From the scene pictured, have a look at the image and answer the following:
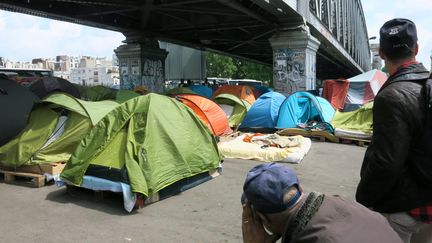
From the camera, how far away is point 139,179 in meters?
5.93

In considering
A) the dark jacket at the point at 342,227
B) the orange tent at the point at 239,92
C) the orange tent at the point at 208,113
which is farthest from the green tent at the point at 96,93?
the dark jacket at the point at 342,227

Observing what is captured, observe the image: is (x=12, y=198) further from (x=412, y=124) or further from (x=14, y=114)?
(x=412, y=124)

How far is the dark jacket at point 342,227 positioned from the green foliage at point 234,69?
2718 inches

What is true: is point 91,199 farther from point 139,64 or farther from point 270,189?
point 139,64

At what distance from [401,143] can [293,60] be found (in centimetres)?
1820

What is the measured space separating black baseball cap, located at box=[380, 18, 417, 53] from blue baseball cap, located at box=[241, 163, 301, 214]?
1139mm

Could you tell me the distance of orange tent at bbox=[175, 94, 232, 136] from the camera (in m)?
11.8

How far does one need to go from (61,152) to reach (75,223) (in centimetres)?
258

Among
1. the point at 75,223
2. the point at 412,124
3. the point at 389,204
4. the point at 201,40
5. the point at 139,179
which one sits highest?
the point at 201,40

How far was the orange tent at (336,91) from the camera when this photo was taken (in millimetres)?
17734

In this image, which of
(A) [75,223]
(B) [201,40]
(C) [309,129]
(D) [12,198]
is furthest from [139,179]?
(B) [201,40]

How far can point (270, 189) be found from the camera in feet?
5.75

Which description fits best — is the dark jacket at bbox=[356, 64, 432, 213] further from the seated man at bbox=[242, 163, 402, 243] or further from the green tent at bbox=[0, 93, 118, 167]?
the green tent at bbox=[0, 93, 118, 167]

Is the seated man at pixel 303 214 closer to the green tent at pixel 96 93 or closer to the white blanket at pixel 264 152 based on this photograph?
the white blanket at pixel 264 152
